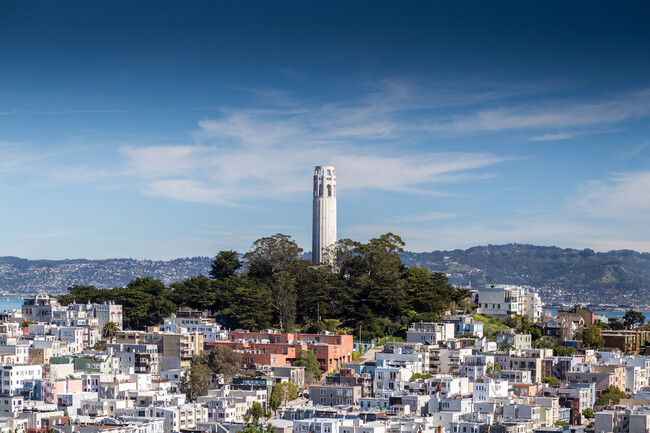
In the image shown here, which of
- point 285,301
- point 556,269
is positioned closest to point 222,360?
point 285,301

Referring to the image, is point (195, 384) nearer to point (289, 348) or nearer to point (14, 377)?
point (289, 348)

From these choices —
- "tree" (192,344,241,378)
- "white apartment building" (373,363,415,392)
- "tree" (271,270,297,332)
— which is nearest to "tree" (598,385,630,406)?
"white apartment building" (373,363,415,392)

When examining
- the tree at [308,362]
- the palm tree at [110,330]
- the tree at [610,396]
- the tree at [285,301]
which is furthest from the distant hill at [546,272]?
the tree at [610,396]

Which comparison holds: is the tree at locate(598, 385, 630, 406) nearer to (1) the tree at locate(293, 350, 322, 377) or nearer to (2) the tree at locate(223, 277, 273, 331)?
(1) the tree at locate(293, 350, 322, 377)

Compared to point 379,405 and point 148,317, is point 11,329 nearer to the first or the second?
point 148,317

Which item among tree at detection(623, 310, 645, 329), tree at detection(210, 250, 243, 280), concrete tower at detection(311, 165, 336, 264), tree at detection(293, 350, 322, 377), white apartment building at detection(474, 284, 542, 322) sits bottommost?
tree at detection(293, 350, 322, 377)

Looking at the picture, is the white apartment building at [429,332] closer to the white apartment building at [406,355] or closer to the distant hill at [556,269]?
the white apartment building at [406,355]

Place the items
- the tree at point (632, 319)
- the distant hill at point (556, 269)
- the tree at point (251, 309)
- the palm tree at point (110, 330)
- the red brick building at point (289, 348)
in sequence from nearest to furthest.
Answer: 1. the red brick building at point (289, 348)
2. the tree at point (251, 309)
3. the palm tree at point (110, 330)
4. the tree at point (632, 319)
5. the distant hill at point (556, 269)
